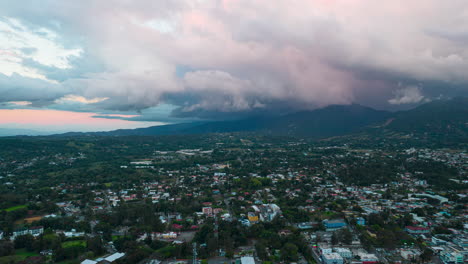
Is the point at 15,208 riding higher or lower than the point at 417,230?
higher

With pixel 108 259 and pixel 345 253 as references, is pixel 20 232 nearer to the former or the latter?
pixel 108 259

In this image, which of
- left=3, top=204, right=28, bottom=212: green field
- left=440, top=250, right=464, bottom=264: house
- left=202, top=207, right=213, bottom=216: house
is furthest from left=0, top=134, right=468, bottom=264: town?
left=3, top=204, right=28, bottom=212: green field

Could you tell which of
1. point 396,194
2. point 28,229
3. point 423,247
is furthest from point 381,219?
point 28,229

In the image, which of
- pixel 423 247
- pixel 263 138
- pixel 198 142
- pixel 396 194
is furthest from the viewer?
pixel 263 138

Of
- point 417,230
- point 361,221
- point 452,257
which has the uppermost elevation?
point 361,221

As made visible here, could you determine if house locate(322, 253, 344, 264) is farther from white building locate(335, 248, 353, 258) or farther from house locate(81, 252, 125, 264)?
house locate(81, 252, 125, 264)

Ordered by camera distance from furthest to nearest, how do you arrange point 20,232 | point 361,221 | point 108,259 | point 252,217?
1. point 252,217
2. point 361,221
3. point 20,232
4. point 108,259

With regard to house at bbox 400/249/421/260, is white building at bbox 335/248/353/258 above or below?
above

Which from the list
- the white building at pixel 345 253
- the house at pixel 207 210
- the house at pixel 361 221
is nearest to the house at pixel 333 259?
the white building at pixel 345 253

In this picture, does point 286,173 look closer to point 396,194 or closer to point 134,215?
point 396,194

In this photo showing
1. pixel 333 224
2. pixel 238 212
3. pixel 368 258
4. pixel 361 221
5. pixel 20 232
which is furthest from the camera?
pixel 238 212

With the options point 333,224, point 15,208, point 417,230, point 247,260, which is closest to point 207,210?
point 247,260
